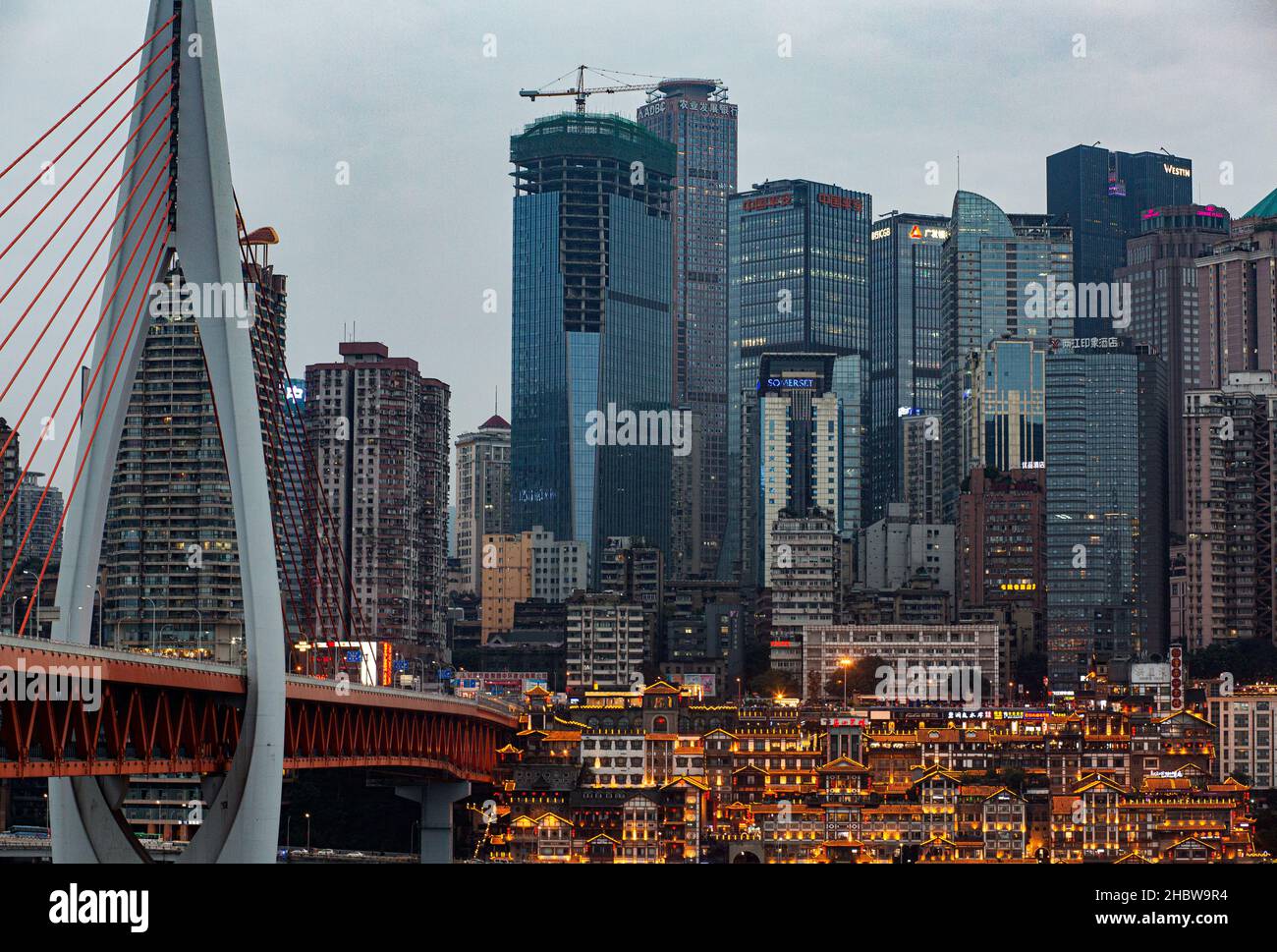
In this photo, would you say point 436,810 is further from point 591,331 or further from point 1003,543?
point 591,331

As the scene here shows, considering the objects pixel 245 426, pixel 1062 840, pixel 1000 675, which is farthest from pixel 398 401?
pixel 245 426

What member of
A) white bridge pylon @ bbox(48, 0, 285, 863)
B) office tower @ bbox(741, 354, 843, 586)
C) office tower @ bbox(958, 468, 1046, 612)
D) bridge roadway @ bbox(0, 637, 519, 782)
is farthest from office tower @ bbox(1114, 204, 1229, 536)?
white bridge pylon @ bbox(48, 0, 285, 863)

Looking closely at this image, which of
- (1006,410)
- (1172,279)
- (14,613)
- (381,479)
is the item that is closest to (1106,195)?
(1172,279)

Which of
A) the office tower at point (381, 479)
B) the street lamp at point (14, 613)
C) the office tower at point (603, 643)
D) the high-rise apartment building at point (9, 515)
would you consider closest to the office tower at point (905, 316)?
the office tower at point (381, 479)

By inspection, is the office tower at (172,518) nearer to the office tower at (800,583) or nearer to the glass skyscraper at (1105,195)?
the office tower at (800,583)

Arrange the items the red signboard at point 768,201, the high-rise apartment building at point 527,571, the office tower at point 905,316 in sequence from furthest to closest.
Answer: the red signboard at point 768,201 < the office tower at point 905,316 < the high-rise apartment building at point 527,571

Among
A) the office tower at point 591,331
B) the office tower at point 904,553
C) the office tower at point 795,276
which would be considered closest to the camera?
the office tower at point 904,553
